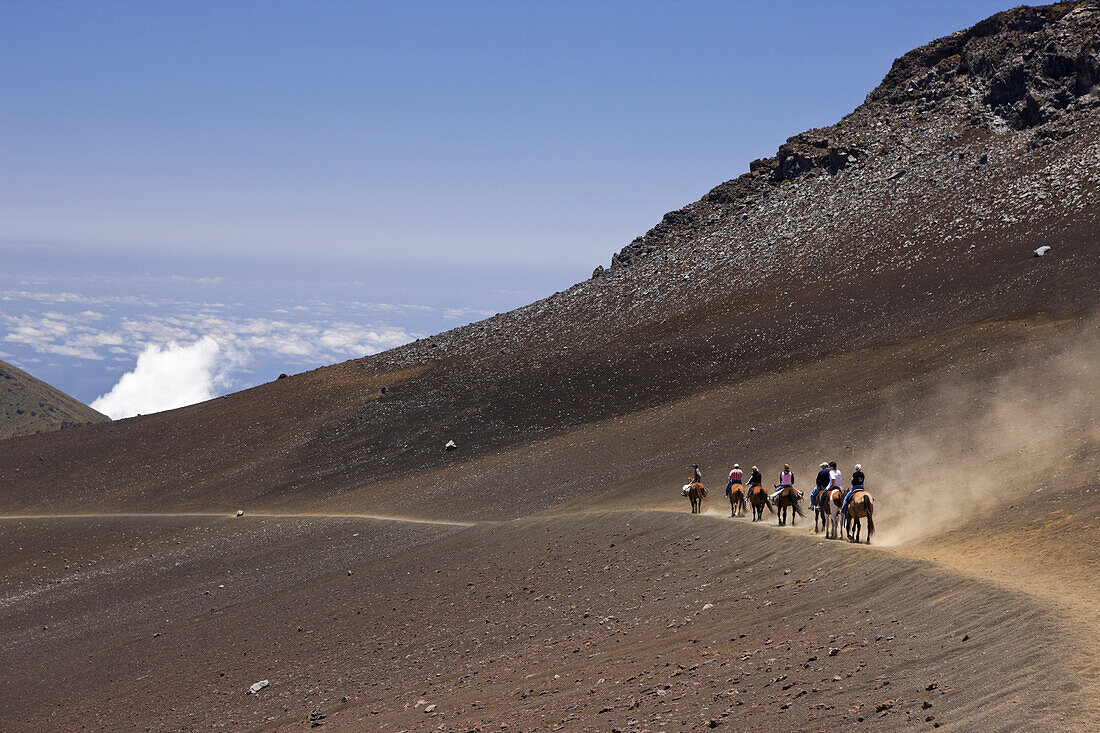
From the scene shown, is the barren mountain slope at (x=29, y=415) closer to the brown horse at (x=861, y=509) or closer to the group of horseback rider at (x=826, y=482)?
the group of horseback rider at (x=826, y=482)

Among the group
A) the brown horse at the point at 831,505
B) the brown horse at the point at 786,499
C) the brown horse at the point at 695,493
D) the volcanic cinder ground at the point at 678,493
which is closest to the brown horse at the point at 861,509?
the brown horse at the point at 831,505

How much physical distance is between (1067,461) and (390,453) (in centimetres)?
4273

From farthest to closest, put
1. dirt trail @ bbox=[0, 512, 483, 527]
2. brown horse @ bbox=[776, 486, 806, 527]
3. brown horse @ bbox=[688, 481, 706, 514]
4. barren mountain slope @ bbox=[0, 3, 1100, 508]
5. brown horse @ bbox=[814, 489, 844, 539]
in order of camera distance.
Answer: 1. barren mountain slope @ bbox=[0, 3, 1100, 508]
2. dirt trail @ bbox=[0, 512, 483, 527]
3. brown horse @ bbox=[688, 481, 706, 514]
4. brown horse @ bbox=[776, 486, 806, 527]
5. brown horse @ bbox=[814, 489, 844, 539]

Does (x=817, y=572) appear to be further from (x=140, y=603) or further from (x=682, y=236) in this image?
(x=682, y=236)

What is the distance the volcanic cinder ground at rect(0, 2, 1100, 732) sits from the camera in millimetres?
14164

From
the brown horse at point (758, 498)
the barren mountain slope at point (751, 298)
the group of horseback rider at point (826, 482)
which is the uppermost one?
the barren mountain slope at point (751, 298)

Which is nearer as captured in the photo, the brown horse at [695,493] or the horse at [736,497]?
the horse at [736,497]

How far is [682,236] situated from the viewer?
87.5 meters

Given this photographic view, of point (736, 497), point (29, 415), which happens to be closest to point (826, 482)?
point (736, 497)

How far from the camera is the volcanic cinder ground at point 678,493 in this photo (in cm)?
1416

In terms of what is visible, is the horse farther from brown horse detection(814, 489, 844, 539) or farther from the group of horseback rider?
brown horse detection(814, 489, 844, 539)

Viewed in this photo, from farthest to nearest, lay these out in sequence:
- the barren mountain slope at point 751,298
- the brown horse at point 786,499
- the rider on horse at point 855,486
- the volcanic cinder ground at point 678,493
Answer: the barren mountain slope at point 751,298 < the brown horse at point 786,499 < the rider on horse at point 855,486 < the volcanic cinder ground at point 678,493

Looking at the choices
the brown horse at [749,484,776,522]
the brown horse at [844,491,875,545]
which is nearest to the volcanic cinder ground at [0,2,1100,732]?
the brown horse at [844,491,875,545]

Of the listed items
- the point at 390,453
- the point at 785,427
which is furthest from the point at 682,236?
the point at 785,427
